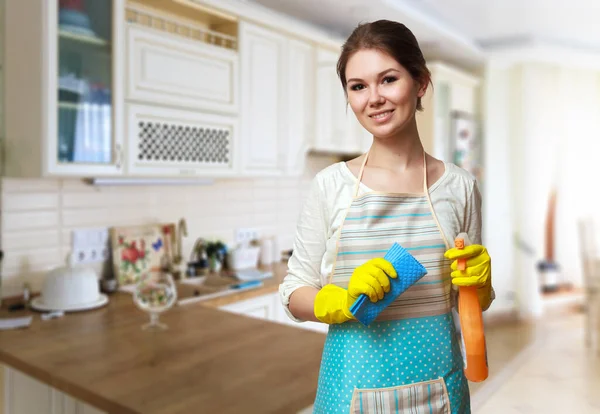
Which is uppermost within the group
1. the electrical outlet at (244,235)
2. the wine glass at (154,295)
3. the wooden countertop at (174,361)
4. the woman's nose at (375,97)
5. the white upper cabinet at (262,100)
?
the white upper cabinet at (262,100)

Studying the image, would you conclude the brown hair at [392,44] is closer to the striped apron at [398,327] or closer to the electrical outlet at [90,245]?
the striped apron at [398,327]

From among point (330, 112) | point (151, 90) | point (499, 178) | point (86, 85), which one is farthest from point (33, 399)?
point (499, 178)

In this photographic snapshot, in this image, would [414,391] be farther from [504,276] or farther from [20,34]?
[504,276]

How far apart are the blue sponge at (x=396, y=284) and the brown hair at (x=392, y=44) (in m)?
0.24

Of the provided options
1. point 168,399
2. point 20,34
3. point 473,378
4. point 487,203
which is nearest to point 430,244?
point 473,378

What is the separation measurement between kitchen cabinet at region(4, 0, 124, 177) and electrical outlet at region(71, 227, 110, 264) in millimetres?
393

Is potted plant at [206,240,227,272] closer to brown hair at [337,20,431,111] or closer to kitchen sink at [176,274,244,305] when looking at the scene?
kitchen sink at [176,274,244,305]

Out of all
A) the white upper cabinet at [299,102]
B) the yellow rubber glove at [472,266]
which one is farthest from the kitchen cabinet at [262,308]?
the yellow rubber glove at [472,266]

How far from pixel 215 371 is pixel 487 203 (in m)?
3.81

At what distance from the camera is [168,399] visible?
1145 millimetres

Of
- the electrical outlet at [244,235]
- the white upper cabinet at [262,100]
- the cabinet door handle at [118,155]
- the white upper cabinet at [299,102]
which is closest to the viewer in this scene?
the cabinet door handle at [118,155]

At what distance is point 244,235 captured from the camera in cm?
310

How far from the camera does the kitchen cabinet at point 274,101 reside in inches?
104

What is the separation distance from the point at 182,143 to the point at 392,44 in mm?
1747
